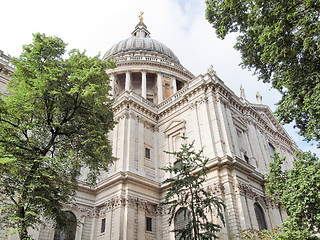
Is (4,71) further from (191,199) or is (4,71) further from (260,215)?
(260,215)

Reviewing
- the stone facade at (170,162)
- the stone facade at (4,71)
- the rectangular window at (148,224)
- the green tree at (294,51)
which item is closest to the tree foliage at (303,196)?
the green tree at (294,51)

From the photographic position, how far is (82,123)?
41.5ft

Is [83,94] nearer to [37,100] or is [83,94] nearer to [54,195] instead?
[37,100]

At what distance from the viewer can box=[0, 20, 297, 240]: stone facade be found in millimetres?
17297

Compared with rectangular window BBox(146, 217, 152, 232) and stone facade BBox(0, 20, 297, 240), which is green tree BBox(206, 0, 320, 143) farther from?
rectangular window BBox(146, 217, 152, 232)

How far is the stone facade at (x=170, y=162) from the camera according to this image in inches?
681

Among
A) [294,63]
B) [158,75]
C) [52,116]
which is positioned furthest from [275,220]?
[158,75]

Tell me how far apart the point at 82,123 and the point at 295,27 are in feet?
36.5

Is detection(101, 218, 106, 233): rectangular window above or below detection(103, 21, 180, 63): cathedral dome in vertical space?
below

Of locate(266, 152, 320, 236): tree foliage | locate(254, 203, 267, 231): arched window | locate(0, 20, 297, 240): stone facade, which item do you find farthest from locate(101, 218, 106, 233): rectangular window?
locate(266, 152, 320, 236): tree foliage

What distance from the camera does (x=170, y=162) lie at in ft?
67.2

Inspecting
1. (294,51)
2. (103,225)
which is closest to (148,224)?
(103,225)

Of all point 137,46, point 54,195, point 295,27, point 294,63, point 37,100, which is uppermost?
point 137,46

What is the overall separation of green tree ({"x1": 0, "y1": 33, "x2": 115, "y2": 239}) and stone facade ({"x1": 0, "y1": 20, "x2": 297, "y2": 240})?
628 cm
